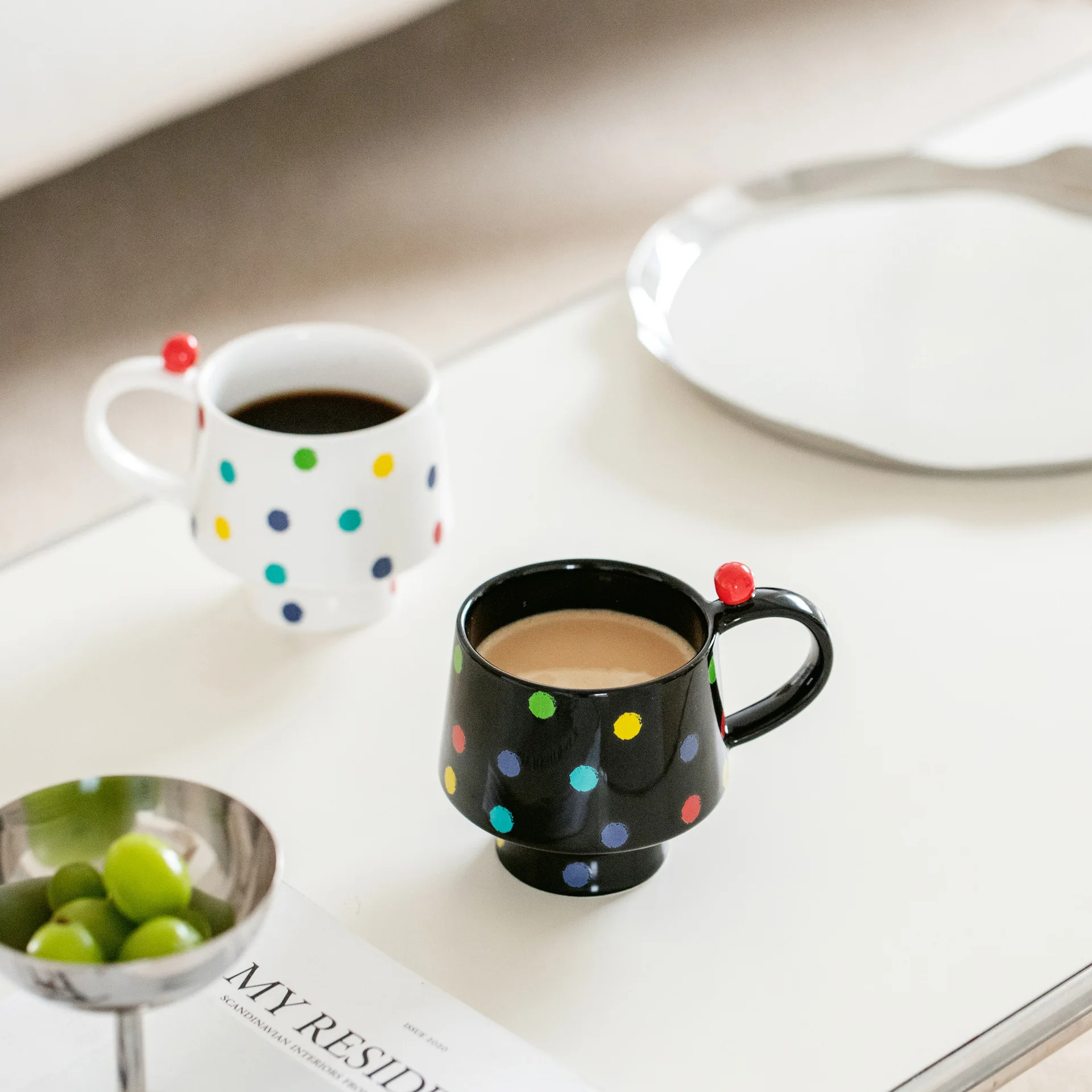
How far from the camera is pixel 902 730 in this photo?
0.55 m

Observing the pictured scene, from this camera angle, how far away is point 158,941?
0.32 meters

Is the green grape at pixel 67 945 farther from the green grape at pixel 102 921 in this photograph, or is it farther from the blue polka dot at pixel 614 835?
the blue polka dot at pixel 614 835

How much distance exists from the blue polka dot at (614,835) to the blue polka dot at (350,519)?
0.18 m

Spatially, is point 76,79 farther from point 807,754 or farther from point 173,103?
point 807,754

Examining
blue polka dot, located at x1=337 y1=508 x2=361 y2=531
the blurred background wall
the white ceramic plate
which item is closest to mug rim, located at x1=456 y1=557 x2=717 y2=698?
blue polka dot, located at x1=337 y1=508 x2=361 y2=531

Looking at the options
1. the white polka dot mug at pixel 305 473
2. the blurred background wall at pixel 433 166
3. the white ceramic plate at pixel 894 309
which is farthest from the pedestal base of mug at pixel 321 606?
the blurred background wall at pixel 433 166

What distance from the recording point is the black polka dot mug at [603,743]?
1.38ft

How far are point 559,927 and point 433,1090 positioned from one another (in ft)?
0.26

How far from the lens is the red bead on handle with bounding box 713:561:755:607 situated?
0.44 metres

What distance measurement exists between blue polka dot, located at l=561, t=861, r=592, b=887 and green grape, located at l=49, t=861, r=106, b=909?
0.54 feet

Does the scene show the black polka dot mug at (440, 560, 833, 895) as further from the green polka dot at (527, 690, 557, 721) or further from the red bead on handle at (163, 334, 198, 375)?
the red bead on handle at (163, 334, 198, 375)

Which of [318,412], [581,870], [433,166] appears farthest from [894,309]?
[433,166]

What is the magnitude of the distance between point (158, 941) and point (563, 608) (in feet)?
0.67

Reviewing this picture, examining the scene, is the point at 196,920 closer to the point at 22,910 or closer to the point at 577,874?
the point at 22,910
